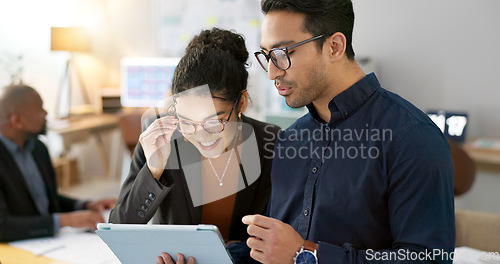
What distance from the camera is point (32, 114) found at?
1.92m

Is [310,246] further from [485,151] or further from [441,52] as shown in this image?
[441,52]

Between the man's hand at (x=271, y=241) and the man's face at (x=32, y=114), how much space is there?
1326 mm

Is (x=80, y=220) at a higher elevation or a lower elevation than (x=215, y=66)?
lower

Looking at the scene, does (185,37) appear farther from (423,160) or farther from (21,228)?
(423,160)

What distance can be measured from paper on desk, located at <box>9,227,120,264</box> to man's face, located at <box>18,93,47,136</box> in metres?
0.49

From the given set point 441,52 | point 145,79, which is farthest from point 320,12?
point 145,79

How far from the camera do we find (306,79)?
1136 millimetres

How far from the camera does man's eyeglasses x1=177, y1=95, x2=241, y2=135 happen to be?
1296 mm

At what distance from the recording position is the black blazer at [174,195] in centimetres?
134

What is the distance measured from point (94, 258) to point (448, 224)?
114 centimetres

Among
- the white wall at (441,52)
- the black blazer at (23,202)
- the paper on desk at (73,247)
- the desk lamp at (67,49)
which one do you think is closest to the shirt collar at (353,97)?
the paper on desk at (73,247)

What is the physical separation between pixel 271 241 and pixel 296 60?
1.51 ft

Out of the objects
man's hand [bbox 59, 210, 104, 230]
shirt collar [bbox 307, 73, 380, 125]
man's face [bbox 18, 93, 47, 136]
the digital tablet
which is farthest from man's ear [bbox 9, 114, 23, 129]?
shirt collar [bbox 307, 73, 380, 125]

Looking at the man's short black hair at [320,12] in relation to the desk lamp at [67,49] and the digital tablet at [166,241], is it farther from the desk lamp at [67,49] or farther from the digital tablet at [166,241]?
the desk lamp at [67,49]
